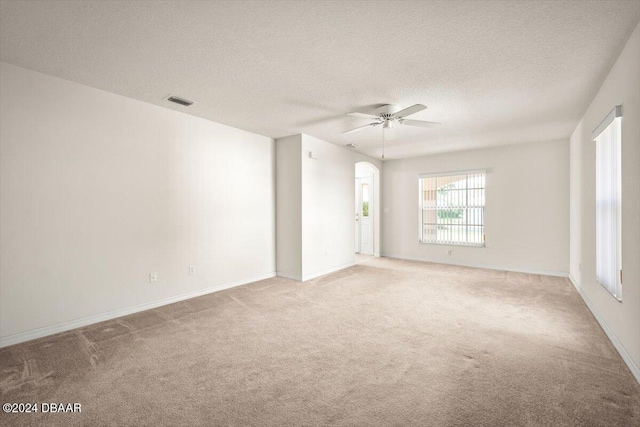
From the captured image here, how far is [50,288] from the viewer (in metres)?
3.00

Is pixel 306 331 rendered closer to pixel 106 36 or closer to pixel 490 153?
pixel 106 36

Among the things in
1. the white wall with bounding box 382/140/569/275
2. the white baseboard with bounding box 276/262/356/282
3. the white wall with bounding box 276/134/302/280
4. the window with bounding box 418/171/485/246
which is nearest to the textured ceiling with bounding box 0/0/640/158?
the white wall with bounding box 276/134/302/280

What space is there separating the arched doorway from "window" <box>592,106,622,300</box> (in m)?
4.68

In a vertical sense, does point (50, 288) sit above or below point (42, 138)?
below

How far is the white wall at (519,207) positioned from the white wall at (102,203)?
4.76 meters

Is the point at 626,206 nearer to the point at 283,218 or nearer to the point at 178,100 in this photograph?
the point at 283,218

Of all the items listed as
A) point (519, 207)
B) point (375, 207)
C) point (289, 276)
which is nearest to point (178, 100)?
point (289, 276)

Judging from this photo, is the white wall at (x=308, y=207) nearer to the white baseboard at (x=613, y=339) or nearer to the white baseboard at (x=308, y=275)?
the white baseboard at (x=308, y=275)

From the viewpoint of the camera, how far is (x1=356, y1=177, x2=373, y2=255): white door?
26.5 feet

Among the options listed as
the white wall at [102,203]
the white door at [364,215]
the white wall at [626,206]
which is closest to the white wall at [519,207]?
the white door at [364,215]

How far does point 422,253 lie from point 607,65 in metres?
5.06

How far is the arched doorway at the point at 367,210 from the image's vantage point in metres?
7.84

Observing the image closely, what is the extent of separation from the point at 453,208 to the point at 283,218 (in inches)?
154

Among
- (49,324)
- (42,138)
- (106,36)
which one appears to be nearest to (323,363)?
(49,324)
